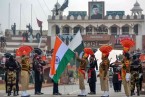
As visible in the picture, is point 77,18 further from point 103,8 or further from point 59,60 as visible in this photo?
point 59,60

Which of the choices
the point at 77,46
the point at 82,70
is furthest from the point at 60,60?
the point at 82,70

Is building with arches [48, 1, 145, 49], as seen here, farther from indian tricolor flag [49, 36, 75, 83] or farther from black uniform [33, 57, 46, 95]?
indian tricolor flag [49, 36, 75, 83]

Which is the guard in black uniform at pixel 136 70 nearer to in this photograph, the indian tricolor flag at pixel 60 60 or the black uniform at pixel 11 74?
the indian tricolor flag at pixel 60 60

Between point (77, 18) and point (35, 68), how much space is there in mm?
67751

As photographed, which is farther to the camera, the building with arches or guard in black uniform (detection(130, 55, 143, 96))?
the building with arches

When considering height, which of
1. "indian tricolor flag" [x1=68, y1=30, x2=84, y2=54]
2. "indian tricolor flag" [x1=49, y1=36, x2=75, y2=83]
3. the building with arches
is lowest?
"indian tricolor flag" [x1=49, y1=36, x2=75, y2=83]

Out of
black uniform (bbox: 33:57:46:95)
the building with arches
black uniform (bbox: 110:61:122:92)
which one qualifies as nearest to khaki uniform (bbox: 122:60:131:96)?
black uniform (bbox: 33:57:46:95)

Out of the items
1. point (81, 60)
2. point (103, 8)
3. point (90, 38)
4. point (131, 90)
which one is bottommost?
point (131, 90)

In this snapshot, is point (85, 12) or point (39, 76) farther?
point (85, 12)

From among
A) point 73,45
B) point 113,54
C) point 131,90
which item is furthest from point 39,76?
point 113,54

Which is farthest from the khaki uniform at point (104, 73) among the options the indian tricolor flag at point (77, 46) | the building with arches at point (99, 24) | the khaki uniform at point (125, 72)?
the building with arches at point (99, 24)

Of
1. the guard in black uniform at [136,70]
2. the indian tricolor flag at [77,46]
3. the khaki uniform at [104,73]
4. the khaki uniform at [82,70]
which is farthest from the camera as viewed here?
the indian tricolor flag at [77,46]

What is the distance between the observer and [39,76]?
804 inches

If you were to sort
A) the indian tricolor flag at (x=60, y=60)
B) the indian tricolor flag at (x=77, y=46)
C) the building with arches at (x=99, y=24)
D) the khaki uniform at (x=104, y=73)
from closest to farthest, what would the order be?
1. the khaki uniform at (x=104, y=73)
2. the indian tricolor flag at (x=60, y=60)
3. the indian tricolor flag at (x=77, y=46)
4. the building with arches at (x=99, y=24)
